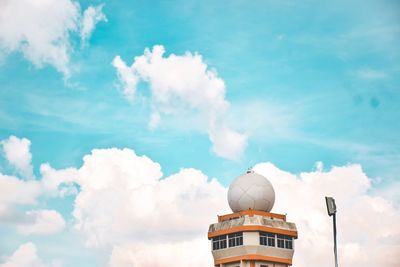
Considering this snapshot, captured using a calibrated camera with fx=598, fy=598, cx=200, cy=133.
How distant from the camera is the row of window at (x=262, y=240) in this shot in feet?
281

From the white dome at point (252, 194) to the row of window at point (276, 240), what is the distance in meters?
4.05

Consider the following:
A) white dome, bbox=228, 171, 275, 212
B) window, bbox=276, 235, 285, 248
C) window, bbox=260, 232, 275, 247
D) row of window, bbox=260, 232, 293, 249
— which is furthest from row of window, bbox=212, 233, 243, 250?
window, bbox=276, 235, 285, 248

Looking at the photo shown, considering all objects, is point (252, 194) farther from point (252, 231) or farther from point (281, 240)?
point (281, 240)

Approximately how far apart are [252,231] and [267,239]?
282 centimetres

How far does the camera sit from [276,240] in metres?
86.9

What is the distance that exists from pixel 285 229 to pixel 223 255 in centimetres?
993

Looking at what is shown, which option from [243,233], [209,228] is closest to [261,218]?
[243,233]

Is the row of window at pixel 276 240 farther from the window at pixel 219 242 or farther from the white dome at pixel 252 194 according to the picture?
the window at pixel 219 242

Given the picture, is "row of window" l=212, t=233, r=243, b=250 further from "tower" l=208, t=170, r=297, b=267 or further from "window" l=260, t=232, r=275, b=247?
"window" l=260, t=232, r=275, b=247

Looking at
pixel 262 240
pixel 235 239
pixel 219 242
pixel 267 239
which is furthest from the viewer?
pixel 219 242

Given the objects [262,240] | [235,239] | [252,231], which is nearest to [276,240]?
[262,240]

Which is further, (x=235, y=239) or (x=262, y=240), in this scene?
(x=235, y=239)

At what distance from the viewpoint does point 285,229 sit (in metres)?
88.1

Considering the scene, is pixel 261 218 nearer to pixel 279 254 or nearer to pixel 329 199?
pixel 279 254
